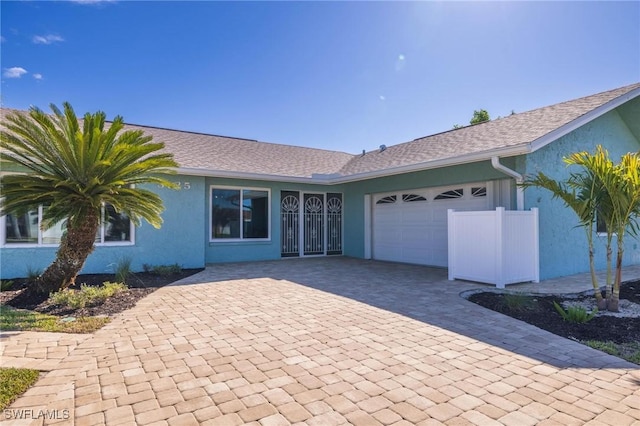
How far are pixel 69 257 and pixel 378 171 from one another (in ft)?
26.8

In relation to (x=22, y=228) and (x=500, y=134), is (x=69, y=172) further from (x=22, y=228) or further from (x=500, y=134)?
(x=500, y=134)

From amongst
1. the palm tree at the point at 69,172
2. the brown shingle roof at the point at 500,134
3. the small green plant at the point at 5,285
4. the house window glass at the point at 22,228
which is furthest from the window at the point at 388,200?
the small green plant at the point at 5,285

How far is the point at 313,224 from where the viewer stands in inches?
566

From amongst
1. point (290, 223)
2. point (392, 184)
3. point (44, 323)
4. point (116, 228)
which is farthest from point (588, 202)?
point (116, 228)

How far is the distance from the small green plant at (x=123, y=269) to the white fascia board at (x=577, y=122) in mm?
9451

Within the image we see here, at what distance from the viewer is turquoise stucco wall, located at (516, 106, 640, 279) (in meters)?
8.98

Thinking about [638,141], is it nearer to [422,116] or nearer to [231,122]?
[422,116]

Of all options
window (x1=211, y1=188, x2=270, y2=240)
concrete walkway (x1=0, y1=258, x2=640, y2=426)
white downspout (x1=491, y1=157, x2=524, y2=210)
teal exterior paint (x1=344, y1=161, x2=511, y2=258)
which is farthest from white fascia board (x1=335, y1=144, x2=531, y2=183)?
window (x1=211, y1=188, x2=270, y2=240)

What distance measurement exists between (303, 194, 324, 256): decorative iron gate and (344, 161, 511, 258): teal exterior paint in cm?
106

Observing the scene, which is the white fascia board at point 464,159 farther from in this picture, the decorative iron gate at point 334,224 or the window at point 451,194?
the decorative iron gate at point 334,224

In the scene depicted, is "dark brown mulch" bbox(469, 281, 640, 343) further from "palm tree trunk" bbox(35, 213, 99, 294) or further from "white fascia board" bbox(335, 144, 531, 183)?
"palm tree trunk" bbox(35, 213, 99, 294)

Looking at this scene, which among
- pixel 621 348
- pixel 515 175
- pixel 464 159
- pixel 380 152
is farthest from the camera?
pixel 380 152

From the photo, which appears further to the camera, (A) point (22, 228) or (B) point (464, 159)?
(A) point (22, 228)

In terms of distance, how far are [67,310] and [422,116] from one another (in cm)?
1559
